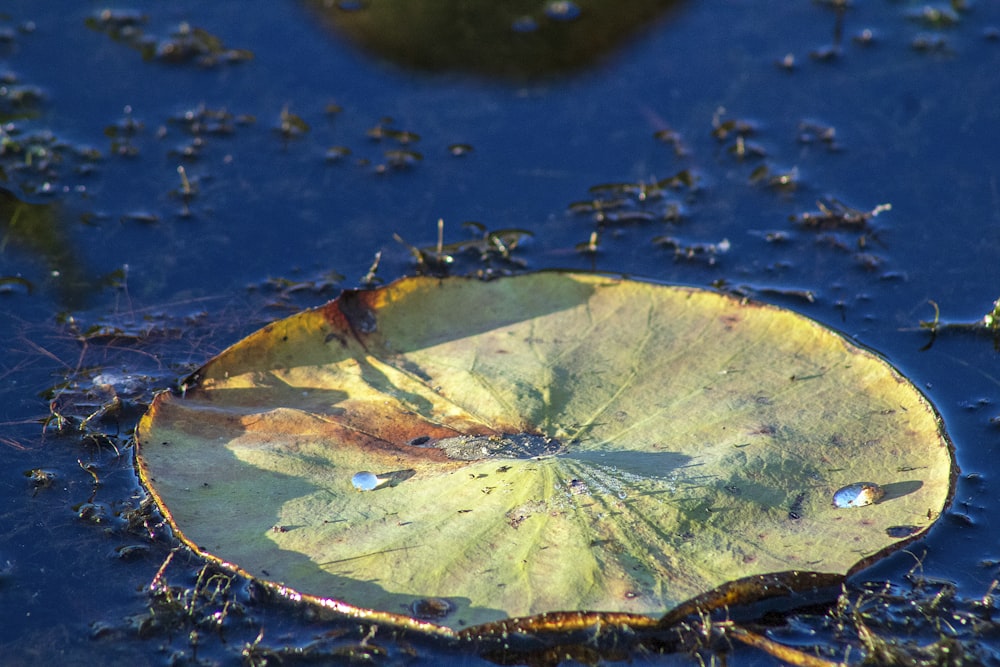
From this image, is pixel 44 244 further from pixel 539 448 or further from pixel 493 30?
pixel 493 30

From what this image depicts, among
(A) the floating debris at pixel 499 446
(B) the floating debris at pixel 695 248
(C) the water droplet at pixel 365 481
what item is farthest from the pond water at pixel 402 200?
(A) the floating debris at pixel 499 446

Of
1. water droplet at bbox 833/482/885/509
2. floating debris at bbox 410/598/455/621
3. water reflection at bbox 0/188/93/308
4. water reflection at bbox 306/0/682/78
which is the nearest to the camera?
floating debris at bbox 410/598/455/621

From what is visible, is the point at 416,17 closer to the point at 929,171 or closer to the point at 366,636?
the point at 929,171

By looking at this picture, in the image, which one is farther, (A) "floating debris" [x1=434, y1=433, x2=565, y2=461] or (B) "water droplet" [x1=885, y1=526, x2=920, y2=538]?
(A) "floating debris" [x1=434, y1=433, x2=565, y2=461]

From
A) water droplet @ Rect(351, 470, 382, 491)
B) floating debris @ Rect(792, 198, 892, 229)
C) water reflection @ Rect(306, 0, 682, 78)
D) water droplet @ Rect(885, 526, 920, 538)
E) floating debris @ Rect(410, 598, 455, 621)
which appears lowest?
floating debris @ Rect(410, 598, 455, 621)

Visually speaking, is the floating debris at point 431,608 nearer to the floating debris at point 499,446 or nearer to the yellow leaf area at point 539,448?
the yellow leaf area at point 539,448

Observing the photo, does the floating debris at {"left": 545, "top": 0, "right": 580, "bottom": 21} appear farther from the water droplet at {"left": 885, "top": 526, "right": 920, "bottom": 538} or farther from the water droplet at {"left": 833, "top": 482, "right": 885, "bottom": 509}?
the water droplet at {"left": 885, "top": 526, "right": 920, "bottom": 538}

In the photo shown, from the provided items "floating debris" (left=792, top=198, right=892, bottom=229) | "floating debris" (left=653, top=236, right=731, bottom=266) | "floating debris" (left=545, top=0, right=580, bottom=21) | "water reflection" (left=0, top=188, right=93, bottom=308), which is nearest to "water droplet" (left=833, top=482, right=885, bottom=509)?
"floating debris" (left=653, top=236, right=731, bottom=266)
